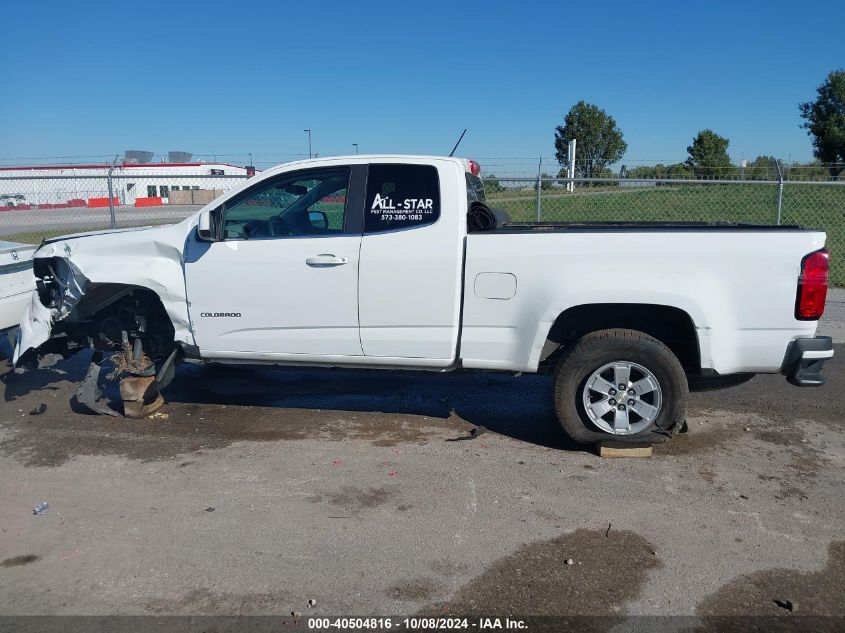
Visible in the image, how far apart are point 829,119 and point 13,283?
5383cm

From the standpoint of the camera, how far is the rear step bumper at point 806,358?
15.1ft

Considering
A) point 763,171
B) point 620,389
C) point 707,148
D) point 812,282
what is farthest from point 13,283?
point 707,148

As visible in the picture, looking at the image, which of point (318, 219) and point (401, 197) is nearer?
point (401, 197)

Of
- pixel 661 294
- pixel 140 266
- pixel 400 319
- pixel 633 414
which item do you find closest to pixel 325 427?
pixel 400 319

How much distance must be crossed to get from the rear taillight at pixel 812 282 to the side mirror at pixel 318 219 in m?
3.27

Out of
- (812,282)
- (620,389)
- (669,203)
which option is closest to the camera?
(812,282)

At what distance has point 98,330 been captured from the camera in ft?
19.7

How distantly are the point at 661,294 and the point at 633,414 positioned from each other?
2.85 feet

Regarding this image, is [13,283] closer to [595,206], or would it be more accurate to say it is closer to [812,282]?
[812,282]

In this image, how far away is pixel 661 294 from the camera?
469 cm

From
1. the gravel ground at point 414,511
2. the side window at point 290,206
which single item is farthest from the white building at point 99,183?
the gravel ground at point 414,511

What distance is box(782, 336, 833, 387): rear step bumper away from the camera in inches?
182

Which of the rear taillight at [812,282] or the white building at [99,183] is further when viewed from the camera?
the white building at [99,183]

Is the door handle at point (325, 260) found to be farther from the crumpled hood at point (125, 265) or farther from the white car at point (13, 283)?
the white car at point (13, 283)
